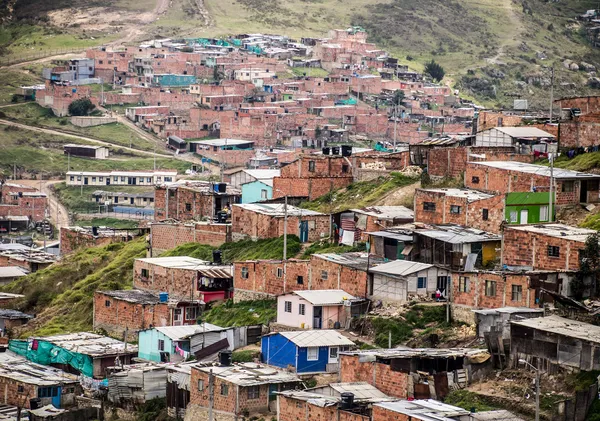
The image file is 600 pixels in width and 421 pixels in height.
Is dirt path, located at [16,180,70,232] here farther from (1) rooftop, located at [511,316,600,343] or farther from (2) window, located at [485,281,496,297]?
(1) rooftop, located at [511,316,600,343]

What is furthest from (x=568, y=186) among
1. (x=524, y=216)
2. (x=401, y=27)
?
(x=401, y=27)

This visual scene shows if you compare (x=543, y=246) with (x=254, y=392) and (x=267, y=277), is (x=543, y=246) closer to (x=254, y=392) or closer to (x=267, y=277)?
(x=254, y=392)

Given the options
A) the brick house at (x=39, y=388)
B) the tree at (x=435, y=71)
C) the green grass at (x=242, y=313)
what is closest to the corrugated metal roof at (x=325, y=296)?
the green grass at (x=242, y=313)

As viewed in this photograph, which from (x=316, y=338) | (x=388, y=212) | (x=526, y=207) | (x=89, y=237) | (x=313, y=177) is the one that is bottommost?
(x=89, y=237)

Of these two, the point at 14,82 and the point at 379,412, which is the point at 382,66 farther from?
the point at 379,412

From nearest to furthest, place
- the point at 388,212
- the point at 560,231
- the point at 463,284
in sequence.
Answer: the point at 463,284 < the point at 560,231 < the point at 388,212

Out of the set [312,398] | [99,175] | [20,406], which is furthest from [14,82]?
[312,398]
